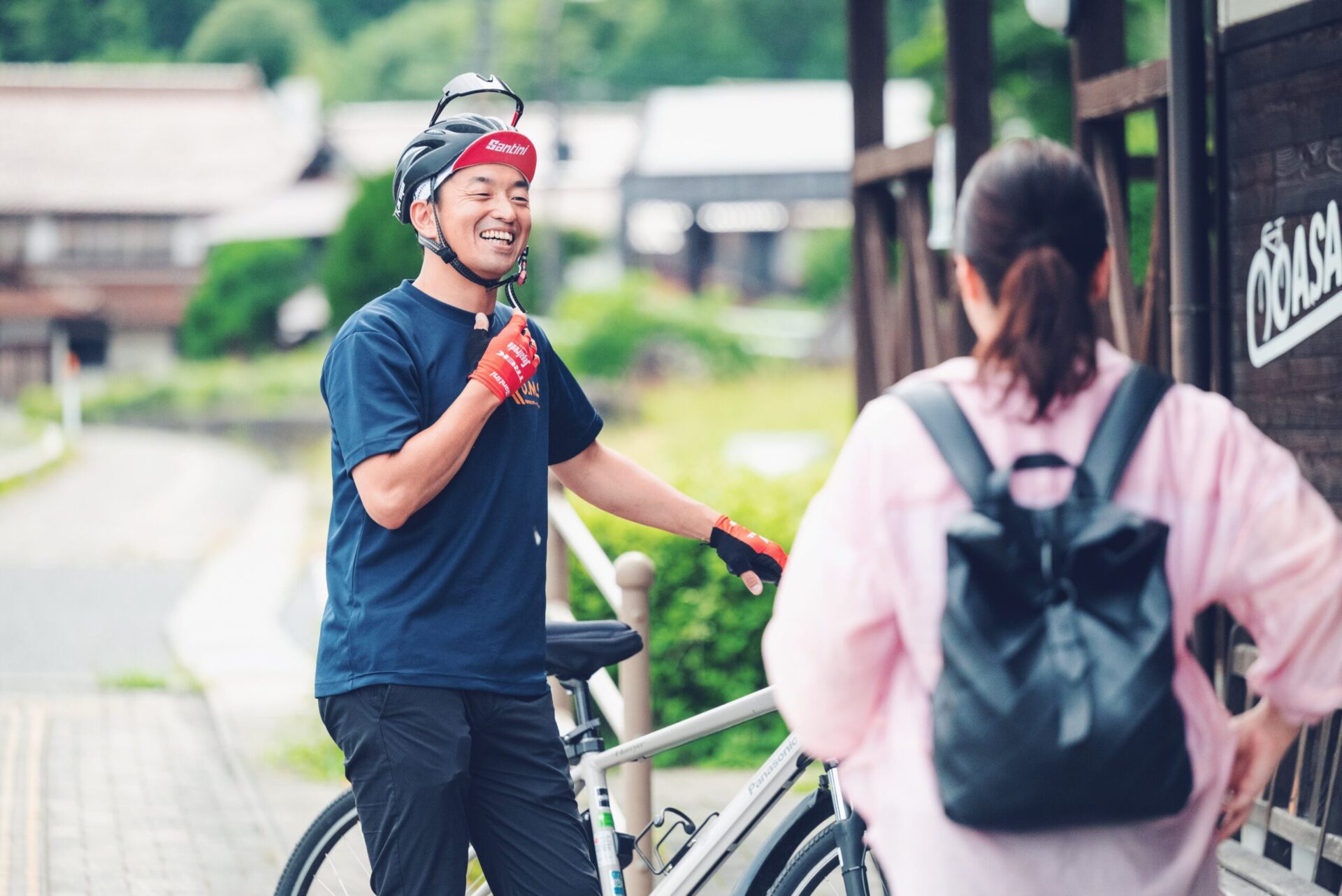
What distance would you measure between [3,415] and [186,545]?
23.7 metres

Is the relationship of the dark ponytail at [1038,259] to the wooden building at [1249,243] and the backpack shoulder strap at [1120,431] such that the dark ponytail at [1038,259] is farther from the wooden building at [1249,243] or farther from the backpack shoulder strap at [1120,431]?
the wooden building at [1249,243]

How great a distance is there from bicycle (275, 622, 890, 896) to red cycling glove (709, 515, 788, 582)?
9.7 inches

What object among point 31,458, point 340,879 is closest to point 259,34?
point 31,458

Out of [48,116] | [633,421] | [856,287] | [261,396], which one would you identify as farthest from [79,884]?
[48,116]

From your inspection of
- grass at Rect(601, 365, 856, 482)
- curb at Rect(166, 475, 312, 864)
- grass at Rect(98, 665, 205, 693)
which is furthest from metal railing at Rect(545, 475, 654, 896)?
grass at Rect(601, 365, 856, 482)

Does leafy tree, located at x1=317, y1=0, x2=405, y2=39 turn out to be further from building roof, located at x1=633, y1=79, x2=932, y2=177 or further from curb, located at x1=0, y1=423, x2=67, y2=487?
curb, located at x1=0, y1=423, x2=67, y2=487

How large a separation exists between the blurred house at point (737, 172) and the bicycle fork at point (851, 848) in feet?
143

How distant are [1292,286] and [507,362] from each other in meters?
2.56

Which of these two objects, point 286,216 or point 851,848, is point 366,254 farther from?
point 851,848

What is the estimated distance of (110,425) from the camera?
3919 centimetres

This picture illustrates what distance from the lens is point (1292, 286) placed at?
448 centimetres

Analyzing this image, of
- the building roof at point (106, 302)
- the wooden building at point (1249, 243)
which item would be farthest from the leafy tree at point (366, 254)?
the wooden building at point (1249, 243)

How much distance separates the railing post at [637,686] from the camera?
4.38 metres

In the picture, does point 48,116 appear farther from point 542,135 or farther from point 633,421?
point 633,421
